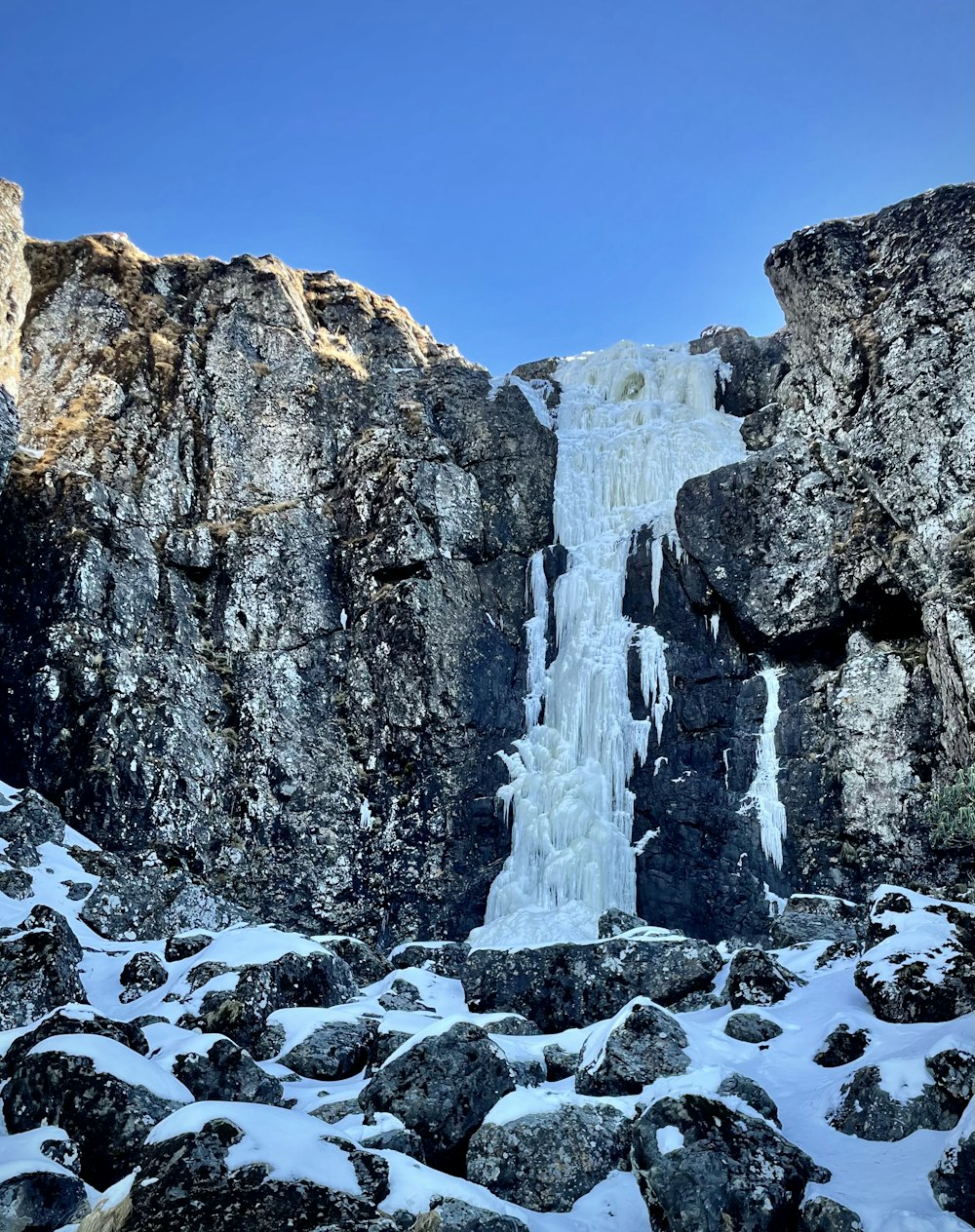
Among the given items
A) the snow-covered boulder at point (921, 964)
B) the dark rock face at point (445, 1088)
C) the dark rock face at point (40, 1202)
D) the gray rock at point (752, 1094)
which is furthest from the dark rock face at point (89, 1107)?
the snow-covered boulder at point (921, 964)

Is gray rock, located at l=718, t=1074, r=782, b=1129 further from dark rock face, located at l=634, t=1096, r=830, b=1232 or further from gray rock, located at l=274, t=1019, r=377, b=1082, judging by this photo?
gray rock, located at l=274, t=1019, r=377, b=1082

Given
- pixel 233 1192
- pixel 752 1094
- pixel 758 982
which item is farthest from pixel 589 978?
pixel 233 1192

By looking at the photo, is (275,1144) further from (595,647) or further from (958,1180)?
(595,647)

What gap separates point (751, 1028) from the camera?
1149 cm

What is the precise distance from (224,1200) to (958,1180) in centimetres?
533

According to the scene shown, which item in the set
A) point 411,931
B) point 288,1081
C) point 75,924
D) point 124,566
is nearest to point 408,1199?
point 288,1081

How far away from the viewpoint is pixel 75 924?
17859mm

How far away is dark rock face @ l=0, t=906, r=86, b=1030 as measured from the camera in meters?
13.4

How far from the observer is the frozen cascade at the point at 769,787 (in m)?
22.0

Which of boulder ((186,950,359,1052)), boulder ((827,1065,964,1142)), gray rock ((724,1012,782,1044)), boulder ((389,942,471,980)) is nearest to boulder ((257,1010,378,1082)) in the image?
boulder ((186,950,359,1052))

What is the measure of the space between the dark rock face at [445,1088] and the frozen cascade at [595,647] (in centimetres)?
895

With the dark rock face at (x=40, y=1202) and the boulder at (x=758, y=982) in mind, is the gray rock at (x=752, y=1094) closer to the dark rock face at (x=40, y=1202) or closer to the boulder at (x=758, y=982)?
the boulder at (x=758, y=982)

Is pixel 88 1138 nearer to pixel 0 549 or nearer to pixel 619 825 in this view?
pixel 619 825

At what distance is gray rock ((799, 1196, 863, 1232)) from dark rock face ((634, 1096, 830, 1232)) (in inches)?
4.5
